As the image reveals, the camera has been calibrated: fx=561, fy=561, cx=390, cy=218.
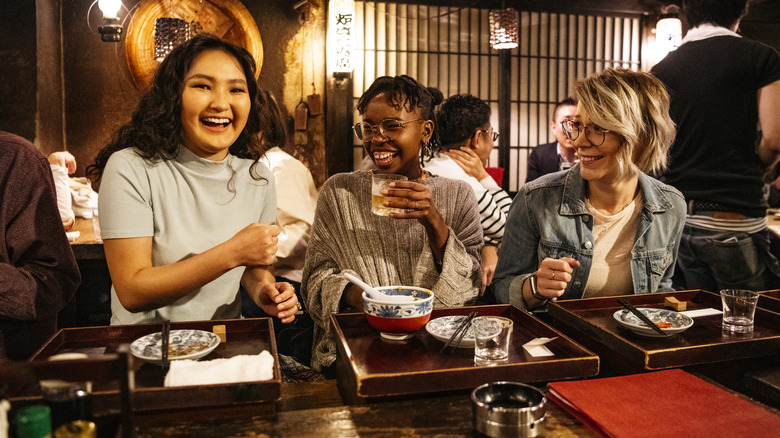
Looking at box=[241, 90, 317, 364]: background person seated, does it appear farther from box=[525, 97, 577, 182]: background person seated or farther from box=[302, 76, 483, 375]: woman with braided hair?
box=[525, 97, 577, 182]: background person seated

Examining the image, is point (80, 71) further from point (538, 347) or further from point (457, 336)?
point (538, 347)

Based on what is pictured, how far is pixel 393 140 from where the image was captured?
7.50 feet

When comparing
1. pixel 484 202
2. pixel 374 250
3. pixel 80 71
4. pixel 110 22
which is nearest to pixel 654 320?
pixel 374 250

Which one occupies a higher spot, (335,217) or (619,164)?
(619,164)

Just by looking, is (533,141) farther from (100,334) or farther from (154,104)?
(100,334)

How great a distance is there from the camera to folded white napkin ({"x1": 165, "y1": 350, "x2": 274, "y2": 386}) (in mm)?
1271

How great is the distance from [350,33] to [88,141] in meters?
2.88

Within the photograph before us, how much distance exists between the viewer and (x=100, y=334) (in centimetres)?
159

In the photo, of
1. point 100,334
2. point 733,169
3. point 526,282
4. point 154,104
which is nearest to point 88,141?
point 154,104

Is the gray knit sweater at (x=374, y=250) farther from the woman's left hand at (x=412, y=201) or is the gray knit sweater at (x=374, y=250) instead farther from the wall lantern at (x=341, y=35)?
the wall lantern at (x=341, y=35)

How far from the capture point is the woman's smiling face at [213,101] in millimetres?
1946

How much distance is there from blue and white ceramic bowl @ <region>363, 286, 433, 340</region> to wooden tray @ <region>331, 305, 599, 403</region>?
0.03 m

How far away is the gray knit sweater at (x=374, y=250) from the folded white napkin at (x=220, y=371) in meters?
0.79

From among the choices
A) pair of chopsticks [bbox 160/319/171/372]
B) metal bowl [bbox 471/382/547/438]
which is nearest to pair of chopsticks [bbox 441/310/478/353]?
metal bowl [bbox 471/382/547/438]
